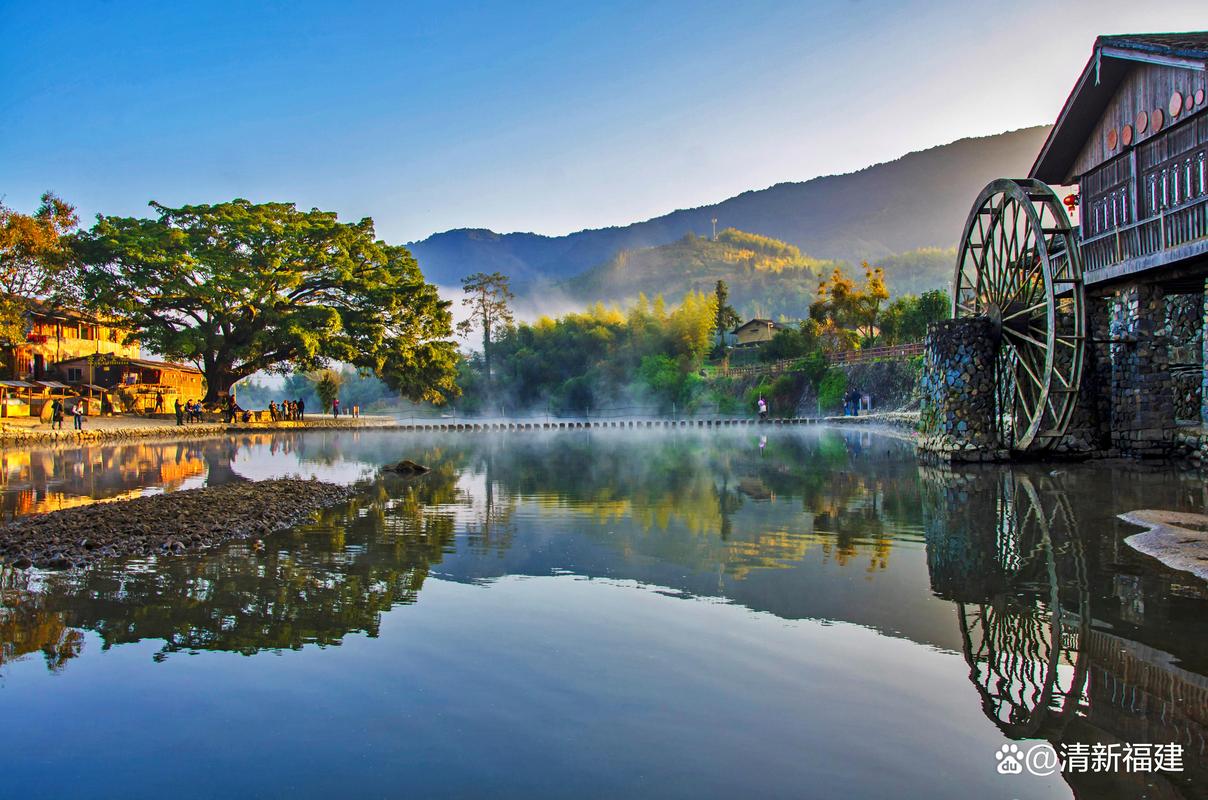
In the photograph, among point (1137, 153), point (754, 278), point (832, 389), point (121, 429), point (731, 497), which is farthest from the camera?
point (754, 278)

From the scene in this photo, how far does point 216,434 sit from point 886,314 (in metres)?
37.6

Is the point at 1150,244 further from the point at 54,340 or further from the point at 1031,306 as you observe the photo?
the point at 54,340

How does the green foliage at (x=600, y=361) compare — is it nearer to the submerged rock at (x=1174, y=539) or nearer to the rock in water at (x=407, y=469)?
the rock in water at (x=407, y=469)

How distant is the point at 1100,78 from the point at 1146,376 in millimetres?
5962

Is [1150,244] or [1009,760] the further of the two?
[1150,244]

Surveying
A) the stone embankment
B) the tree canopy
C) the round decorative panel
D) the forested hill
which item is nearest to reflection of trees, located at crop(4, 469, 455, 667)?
the stone embankment

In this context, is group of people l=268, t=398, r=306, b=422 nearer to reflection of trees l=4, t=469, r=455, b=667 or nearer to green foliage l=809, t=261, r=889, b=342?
green foliage l=809, t=261, r=889, b=342

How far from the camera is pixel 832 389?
46.2 meters

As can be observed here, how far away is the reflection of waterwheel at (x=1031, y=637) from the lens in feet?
14.5

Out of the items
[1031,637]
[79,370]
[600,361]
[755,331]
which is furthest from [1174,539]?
[755,331]

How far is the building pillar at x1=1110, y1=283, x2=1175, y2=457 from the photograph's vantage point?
16438 mm

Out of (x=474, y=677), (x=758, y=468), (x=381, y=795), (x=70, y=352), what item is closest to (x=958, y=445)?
(x=758, y=468)

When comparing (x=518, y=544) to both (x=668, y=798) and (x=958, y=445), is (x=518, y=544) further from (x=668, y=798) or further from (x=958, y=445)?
(x=958, y=445)

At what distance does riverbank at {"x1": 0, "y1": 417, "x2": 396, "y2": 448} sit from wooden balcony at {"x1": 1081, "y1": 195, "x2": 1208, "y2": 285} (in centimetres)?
3017
